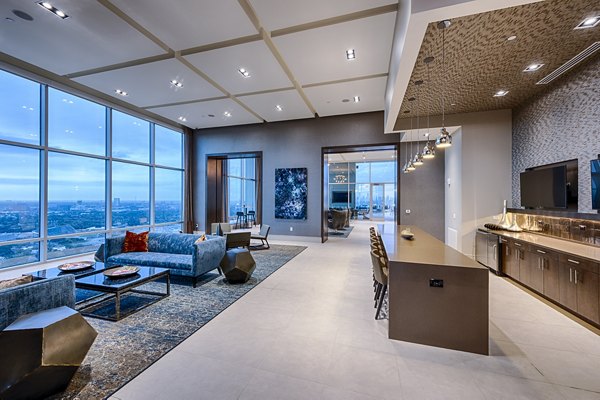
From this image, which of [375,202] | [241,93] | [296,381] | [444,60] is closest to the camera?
[296,381]

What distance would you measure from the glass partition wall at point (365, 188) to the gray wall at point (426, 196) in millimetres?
6625

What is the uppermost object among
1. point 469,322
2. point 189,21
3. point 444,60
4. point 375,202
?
point 189,21

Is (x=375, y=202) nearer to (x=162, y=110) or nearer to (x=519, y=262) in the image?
(x=519, y=262)

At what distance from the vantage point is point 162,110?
7.14 meters

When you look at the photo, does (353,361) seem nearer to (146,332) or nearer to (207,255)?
(146,332)

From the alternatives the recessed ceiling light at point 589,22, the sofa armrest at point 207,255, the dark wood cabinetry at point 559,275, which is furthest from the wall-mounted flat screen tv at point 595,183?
the sofa armrest at point 207,255

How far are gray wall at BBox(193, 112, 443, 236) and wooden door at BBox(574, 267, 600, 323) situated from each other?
4.17 metres

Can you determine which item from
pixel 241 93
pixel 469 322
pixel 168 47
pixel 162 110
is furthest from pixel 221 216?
pixel 469 322

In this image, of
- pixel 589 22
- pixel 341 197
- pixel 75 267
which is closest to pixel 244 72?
pixel 75 267

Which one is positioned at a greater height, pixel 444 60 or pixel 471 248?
pixel 444 60

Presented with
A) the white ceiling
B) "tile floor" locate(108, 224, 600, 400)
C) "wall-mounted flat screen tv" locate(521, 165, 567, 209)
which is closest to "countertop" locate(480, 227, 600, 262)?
"wall-mounted flat screen tv" locate(521, 165, 567, 209)

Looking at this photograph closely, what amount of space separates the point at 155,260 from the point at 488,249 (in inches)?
245

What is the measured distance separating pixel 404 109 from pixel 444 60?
1889mm

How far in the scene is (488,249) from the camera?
4.77 metres
